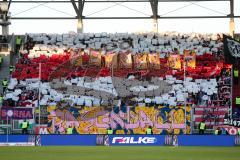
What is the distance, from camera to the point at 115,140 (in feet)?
138

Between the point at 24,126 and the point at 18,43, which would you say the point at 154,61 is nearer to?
the point at 18,43

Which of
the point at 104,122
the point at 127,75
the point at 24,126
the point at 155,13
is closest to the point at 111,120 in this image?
the point at 104,122

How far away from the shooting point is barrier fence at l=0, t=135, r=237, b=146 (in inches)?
1634

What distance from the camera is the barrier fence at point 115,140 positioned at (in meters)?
41.5

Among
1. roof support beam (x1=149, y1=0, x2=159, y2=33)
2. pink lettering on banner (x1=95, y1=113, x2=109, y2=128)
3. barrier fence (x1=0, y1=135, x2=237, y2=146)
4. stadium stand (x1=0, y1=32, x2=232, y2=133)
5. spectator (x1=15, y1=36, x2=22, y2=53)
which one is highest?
roof support beam (x1=149, y1=0, x2=159, y2=33)

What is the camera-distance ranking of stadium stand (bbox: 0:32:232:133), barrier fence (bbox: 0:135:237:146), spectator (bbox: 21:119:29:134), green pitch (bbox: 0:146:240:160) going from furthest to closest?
stadium stand (bbox: 0:32:232:133)
spectator (bbox: 21:119:29:134)
barrier fence (bbox: 0:135:237:146)
green pitch (bbox: 0:146:240:160)

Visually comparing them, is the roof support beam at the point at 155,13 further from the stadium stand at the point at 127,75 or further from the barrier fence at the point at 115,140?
the barrier fence at the point at 115,140

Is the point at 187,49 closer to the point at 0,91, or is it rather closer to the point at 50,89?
the point at 50,89

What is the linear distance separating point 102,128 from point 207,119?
7.90 m

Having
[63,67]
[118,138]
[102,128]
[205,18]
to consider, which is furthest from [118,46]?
[118,138]

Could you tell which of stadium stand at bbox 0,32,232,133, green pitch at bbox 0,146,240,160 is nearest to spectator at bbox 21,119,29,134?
stadium stand at bbox 0,32,232,133

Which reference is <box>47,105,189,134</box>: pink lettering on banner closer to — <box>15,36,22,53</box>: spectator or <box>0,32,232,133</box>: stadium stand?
<box>0,32,232,133</box>: stadium stand

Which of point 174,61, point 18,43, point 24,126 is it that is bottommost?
point 24,126

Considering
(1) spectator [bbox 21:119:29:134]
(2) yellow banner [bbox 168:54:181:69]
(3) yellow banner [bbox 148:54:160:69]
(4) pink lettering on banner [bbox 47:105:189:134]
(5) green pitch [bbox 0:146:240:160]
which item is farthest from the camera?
(3) yellow banner [bbox 148:54:160:69]
